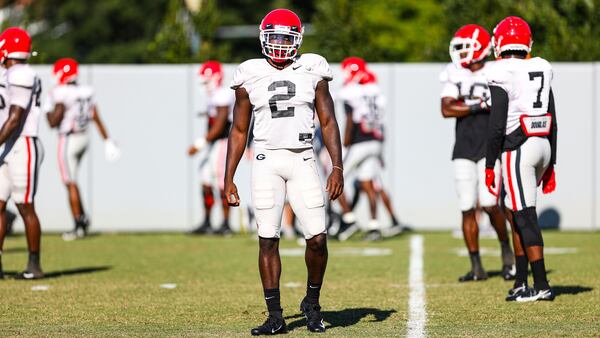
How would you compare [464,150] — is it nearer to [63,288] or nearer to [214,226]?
[63,288]

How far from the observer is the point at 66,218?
16.7 m

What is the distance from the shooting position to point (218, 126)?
14945mm

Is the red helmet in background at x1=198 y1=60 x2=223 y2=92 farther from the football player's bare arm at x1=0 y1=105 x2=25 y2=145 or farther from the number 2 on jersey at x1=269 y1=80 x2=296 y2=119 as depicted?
the number 2 on jersey at x1=269 y1=80 x2=296 y2=119

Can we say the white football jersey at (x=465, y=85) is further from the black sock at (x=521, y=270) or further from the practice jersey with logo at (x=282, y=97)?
the practice jersey with logo at (x=282, y=97)

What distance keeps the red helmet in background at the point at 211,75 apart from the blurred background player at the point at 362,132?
65.9 inches

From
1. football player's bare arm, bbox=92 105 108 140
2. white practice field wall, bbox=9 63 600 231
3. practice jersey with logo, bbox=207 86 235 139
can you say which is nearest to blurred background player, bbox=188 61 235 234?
practice jersey with logo, bbox=207 86 235 139

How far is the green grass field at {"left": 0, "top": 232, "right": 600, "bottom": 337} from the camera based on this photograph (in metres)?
7.57

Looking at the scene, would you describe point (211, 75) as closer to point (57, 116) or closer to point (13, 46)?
point (57, 116)

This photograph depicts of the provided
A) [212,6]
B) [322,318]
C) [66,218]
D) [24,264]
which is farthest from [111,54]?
[322,318]

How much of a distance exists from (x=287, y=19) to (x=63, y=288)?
371 centimetres

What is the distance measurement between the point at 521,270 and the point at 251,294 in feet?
7.06

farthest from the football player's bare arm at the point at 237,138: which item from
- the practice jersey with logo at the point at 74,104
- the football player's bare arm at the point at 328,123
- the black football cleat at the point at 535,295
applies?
the practice jersey with logo at the point at 74,104

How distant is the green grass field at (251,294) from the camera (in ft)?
24.8

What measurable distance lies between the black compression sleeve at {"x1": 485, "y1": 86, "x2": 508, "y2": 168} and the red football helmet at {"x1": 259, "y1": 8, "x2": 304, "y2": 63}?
6.67ft
